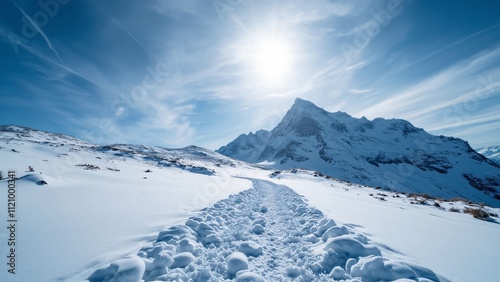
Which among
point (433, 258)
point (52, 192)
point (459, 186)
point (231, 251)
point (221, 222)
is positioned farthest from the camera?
point (459, 186)

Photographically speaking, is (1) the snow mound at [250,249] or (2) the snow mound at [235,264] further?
(1) the snow mound at [250,249]

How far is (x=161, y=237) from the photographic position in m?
4.62

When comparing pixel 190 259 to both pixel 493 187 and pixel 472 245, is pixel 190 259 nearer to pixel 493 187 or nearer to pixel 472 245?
pixel 472 245

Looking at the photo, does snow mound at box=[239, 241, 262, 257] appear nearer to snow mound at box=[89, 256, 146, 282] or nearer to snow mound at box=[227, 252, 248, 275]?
snow mound at box=[227, 252, 248, 275]

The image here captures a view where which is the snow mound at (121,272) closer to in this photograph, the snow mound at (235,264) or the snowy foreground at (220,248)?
the snowy foreground at (220,248)

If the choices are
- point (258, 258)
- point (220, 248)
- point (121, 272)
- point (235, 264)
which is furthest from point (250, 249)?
point (121, 272)

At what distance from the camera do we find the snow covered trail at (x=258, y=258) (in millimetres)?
3129

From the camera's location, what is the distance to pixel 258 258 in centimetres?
434

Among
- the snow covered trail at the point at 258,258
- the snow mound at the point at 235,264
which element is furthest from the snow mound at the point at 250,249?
the snow mound at the point at 235,264

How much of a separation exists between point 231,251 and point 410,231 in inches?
177

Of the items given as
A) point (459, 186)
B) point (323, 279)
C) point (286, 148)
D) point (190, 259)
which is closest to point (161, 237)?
point (190, 259)

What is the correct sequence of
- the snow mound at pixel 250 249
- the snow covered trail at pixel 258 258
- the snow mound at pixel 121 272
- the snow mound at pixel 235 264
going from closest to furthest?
the snow mound at pixel 121 272
the snow covered trail at pixel 258 258
the snow mound at pixel 235 264
the snow mound at pixel 250 249

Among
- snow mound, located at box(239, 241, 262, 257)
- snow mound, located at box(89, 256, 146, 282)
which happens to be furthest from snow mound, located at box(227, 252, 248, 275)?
snow mound, located at box(89, 256, 146, 282)

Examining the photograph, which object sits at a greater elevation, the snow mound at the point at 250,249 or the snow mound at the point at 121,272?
the snow mound at the point at 121,272
